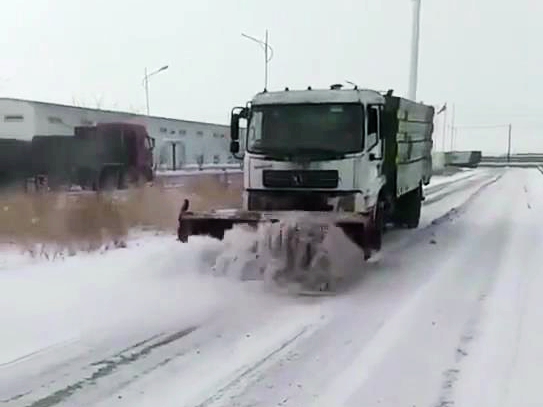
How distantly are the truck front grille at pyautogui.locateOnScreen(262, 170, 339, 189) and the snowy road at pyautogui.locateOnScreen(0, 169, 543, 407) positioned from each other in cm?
136

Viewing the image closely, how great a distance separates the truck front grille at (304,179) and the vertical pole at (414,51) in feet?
68.2

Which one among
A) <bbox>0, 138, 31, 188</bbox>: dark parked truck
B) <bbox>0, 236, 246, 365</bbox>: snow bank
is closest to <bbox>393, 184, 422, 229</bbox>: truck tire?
<bbox>0, 236, 246, 365</bbox>: snow bank

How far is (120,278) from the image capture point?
9164 millimetres

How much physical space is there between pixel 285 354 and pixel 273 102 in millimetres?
5655

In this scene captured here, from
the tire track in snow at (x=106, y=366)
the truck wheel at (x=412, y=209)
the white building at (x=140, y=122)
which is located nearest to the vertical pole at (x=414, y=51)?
the white building at (x=140, y=122)

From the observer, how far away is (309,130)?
10680 mm

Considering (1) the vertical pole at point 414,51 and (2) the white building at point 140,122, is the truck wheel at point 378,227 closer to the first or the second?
(2) the white building at point 140,122

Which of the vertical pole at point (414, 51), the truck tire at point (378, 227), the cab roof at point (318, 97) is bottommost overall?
the truck tire at point (378, 227)

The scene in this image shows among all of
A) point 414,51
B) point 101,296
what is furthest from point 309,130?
point 414,51

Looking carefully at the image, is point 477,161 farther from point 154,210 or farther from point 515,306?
point 515,306

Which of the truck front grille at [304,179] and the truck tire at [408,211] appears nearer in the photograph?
the truck front grille at [304,179]

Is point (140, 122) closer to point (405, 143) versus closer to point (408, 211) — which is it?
point (408, 211)

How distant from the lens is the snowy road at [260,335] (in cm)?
519

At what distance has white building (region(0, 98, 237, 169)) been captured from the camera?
30.6m
